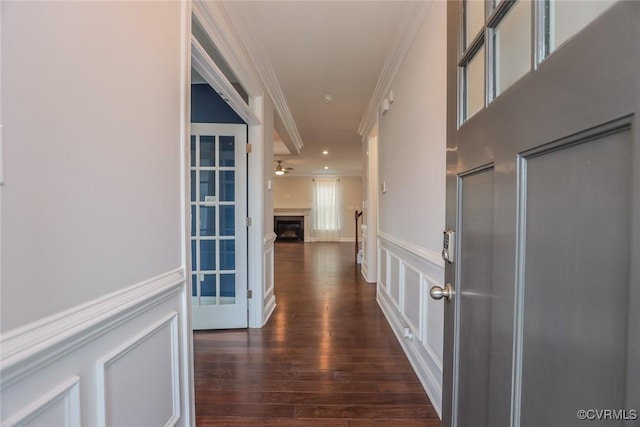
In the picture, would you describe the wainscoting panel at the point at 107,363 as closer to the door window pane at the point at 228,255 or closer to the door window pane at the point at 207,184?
the door window pane at the point at 228,255

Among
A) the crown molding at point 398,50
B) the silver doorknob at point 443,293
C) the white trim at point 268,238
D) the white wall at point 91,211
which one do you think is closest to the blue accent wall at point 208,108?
the white trim at point 268,238

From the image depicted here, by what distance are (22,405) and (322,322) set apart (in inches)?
101

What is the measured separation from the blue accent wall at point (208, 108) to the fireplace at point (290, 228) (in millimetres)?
8113

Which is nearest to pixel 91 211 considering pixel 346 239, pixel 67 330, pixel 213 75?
pixel 67 330

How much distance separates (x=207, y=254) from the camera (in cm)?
284

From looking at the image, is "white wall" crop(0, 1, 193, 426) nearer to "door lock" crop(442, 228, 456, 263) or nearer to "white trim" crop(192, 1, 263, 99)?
"white trim" crop(192, 1, 263, 99)

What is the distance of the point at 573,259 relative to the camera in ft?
1.64

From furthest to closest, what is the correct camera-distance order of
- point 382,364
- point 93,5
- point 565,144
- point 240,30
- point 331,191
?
1. point 331,191
2. point 382,364
3. point 240,30
4. point 93,5
5. point 565,144

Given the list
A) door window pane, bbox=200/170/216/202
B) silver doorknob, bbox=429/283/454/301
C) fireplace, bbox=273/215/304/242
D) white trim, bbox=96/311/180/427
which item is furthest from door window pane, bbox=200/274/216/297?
fireplace, bbox=273/215/304/242

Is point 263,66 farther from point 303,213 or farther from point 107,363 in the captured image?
point 303,213

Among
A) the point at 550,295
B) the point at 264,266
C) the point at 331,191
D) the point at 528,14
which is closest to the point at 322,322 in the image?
the point at 264,266

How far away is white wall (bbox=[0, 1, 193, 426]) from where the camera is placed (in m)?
0.63

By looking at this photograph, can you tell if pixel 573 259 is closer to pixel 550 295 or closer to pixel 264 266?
pixel 550 295

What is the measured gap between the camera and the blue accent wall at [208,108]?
2.81 meters
